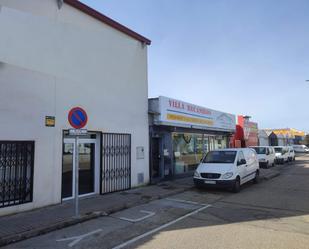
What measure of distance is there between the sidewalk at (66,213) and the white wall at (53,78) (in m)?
0.63

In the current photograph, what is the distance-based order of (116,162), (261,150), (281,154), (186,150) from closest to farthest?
(116,162) → (186,150) → (261,150) → (281,154)

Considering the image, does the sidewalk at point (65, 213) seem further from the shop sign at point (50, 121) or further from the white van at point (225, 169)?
the shop sign at point (50, 121)

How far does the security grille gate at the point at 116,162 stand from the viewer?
10.9 m

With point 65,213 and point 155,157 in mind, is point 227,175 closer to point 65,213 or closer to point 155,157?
point 155,157

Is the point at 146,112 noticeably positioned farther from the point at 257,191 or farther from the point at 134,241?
the point at 134,241

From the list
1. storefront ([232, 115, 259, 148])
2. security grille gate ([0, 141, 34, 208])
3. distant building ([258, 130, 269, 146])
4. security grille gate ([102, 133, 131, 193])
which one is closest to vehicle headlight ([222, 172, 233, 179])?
security grille gate ([102, 133, 131, 193])

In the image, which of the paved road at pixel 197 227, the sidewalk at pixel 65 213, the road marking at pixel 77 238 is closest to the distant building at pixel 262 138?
the paved road at pixel 197 227

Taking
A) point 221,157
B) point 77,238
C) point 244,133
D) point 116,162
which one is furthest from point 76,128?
point 244,133

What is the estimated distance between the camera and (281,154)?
27875mm

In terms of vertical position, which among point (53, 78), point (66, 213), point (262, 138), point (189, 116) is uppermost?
point (53, 78)

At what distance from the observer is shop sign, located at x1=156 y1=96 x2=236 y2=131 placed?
45.9ft

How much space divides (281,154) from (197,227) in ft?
79.1

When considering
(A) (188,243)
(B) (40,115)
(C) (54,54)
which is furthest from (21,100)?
(A) (188,243)

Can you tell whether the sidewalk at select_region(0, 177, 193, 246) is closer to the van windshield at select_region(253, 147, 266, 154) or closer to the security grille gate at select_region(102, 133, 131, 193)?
the security grille gate at select_region(102, 133, 131, 193)
